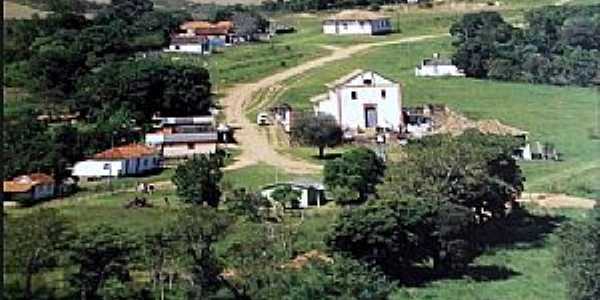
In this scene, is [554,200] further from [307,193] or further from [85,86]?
[85,86]

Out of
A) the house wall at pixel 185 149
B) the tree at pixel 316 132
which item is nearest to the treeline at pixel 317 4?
the tree at pixel 316 132

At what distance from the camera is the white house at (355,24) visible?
24.6 ft

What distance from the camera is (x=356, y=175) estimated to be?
3.53 m

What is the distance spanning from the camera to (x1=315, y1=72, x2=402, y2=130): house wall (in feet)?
16.1

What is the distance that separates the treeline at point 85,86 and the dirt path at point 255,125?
221 mm

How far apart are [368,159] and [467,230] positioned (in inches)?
20.1

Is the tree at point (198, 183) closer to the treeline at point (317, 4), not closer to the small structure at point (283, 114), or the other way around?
the small structure at point (283, 114)

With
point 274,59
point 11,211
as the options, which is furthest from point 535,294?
point 274,59

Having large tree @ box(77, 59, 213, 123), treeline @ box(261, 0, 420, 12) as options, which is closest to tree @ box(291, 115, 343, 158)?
large tree @ box(77, 59, 213, 123)

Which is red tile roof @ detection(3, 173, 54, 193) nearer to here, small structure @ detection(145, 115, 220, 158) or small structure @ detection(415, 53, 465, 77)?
small structure @ detection(145, 115, 220, 158)

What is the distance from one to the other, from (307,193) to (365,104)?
4.89ft

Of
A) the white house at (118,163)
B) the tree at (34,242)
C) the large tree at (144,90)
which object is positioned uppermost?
the large tree at (144,90)

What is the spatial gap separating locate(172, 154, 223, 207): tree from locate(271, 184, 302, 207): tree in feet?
0.65

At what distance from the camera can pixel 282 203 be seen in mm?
3418
